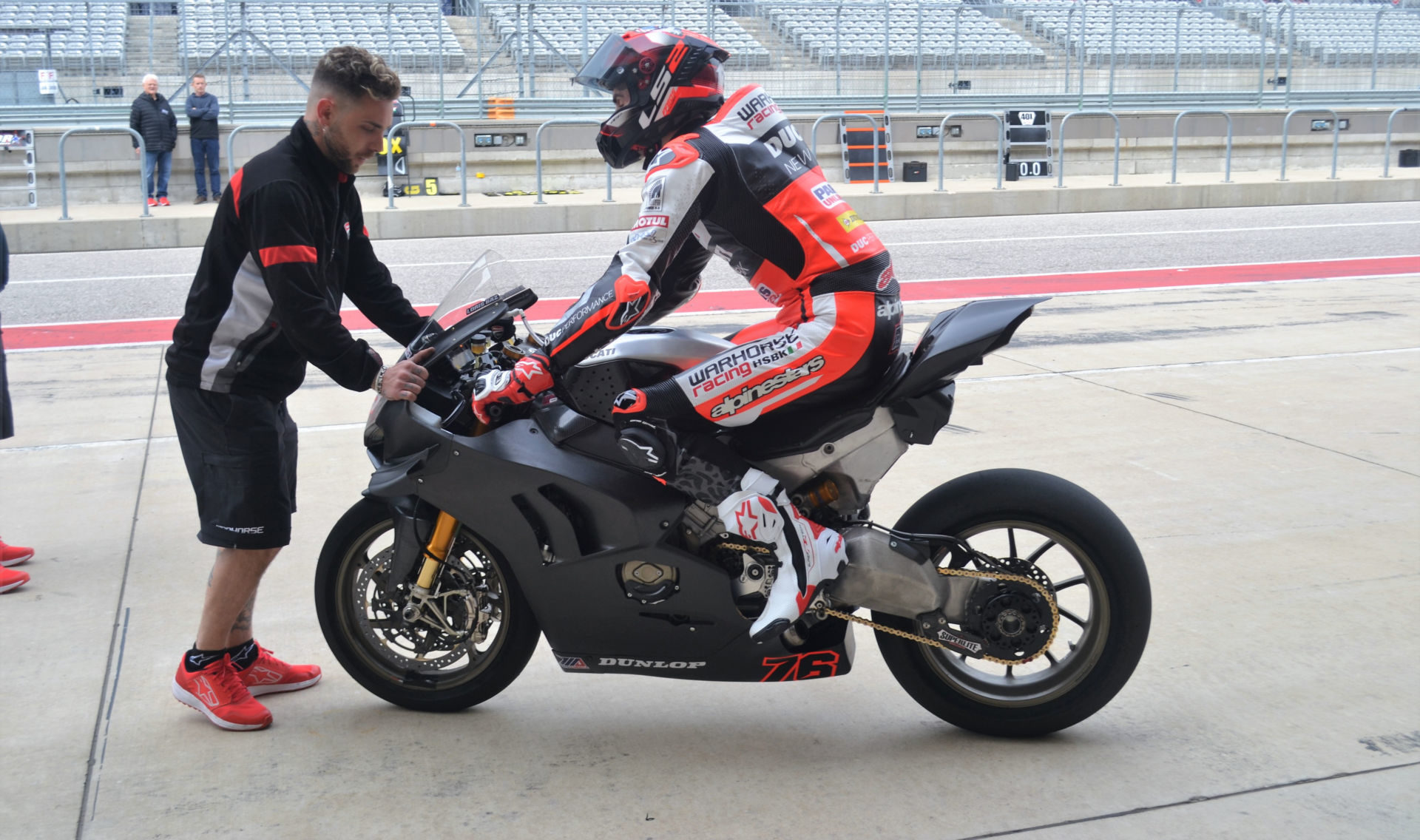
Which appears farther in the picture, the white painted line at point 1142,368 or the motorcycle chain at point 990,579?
the white painted line at point 1142,368

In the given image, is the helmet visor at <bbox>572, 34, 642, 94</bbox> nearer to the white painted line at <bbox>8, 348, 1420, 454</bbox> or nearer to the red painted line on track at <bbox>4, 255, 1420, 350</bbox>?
the white painted line at <bbox>8, 348, 1420, 454</bbox>

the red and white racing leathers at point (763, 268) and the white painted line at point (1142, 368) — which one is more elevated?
the red and white racing leathers at point (763, 268)

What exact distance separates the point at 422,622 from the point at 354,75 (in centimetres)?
147

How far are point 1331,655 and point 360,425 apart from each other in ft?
15.8

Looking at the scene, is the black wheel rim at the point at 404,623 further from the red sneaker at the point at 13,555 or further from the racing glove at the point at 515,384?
the red sneaker at the point at 13,555

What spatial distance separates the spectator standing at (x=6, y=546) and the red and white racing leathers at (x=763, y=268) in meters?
2.59

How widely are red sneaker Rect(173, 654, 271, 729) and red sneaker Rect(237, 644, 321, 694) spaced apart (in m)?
0.09

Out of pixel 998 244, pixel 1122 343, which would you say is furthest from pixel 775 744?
pixel 998 244

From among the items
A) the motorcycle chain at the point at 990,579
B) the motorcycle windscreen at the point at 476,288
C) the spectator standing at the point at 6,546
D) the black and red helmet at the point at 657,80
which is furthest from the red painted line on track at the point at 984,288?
the motorcycle chain at the point at 990,579

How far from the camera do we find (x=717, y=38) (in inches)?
974

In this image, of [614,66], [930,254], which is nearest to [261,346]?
[614,66]

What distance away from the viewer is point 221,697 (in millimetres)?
3586

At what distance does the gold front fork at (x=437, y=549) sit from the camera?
349 cm

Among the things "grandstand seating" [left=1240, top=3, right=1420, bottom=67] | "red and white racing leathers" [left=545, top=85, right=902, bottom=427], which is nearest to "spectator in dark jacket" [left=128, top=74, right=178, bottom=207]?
"red and white racing leathers" [left=545, top=85, right=902, bottom=427]
